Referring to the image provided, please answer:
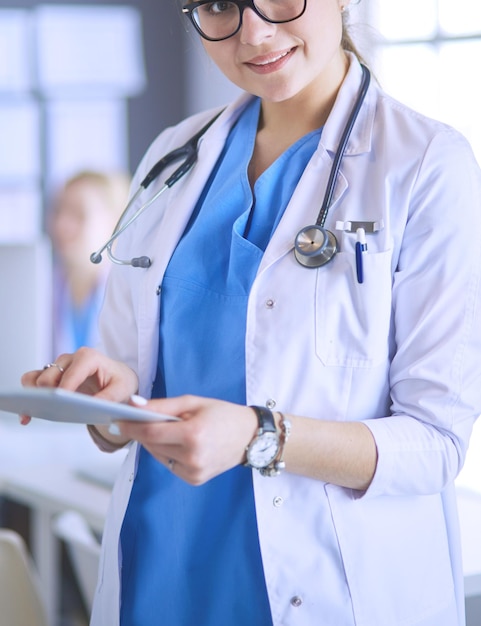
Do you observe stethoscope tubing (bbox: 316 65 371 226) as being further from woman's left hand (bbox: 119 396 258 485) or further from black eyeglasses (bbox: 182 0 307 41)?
woman's left hand (bbox: 119 396 258 485)

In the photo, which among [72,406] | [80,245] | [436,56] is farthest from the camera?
[80,245]

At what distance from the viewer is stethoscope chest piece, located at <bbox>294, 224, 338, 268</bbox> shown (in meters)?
1.19

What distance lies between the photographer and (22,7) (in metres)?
5.17

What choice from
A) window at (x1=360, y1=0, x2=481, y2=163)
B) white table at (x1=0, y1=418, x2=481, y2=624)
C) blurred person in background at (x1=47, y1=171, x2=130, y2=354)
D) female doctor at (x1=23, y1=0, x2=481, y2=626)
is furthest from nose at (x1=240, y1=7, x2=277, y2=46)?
blurred person in background at (x1=47, y1=171, x2=130, y2=354)

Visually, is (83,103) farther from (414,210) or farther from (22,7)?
(414,210)

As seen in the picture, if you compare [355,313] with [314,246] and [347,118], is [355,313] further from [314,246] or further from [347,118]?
[347,118]

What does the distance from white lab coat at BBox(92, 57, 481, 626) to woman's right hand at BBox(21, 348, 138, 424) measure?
0.66 ft

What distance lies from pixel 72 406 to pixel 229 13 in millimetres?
592

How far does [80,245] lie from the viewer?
4.97 m

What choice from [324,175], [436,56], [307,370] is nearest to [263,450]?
[307,370]

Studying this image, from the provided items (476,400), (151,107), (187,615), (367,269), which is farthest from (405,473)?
(151,107)

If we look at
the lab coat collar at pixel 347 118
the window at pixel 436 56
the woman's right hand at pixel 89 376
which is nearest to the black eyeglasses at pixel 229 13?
the lab coat collar at pixel 347 118

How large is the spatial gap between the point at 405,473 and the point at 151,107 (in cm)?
445

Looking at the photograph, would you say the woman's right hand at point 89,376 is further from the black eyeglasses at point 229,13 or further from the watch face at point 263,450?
the black eyeglasses at point 229,13
